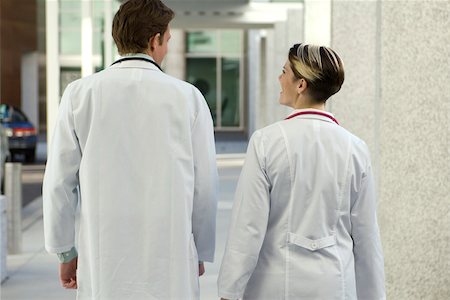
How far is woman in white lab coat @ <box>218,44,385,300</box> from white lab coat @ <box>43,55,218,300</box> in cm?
22

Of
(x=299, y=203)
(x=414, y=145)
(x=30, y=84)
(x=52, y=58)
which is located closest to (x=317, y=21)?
(x=52, y=58)

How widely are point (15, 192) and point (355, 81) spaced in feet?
12.3

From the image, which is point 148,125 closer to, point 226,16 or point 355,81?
point 355,81

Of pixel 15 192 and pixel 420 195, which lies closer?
pixel 420 195

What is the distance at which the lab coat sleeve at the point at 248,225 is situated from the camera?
3576 mm

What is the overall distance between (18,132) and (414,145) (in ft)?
68.9

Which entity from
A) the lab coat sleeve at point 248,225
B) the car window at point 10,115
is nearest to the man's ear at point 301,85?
the lab coat sleeve at point 248,225

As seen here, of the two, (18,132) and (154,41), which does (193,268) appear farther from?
(18,132)

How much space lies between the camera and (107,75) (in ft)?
12.5

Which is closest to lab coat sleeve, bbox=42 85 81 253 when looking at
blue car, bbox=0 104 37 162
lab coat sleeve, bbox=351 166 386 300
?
lab coat sleeve, bbox=351 166 386 300

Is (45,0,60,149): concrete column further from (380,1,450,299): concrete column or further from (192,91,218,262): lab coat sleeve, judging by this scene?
(192,91,218,262): lab coat sleeve

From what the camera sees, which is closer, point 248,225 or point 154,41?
point 248,225

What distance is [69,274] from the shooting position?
3947mm

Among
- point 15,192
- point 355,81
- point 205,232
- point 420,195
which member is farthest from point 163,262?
point 355,81
